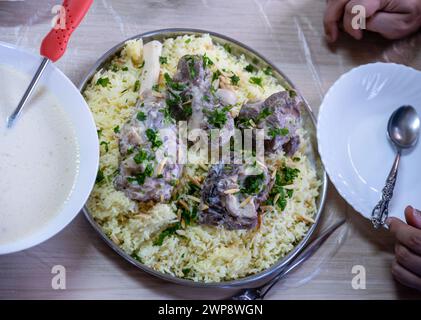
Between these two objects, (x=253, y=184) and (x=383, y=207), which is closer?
(x=253, y=184)

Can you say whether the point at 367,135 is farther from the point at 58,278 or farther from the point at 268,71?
the point at 58,278

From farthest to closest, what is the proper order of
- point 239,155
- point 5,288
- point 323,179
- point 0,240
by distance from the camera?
point 323,179 < point 239,155 < point 5,288 < point 0,240

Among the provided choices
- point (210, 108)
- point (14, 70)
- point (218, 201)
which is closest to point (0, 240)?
point (14, 70)

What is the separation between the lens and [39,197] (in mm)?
1535

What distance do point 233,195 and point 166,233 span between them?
10.9 inches

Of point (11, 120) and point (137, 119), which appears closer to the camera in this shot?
point (11, 120)

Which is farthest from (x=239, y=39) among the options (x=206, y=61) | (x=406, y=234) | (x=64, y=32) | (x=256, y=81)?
(x=406, y=234)

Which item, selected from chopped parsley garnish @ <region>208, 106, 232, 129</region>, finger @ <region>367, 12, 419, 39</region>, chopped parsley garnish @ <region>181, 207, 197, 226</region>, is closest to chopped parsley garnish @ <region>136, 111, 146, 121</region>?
chopped parsley garnish @ <region>208, 106, 232, 129</region>

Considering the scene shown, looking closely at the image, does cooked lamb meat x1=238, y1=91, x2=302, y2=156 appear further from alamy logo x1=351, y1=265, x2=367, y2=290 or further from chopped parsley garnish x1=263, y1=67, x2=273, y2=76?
alamy logo x1=351, y1=265, x2=367, y2=290

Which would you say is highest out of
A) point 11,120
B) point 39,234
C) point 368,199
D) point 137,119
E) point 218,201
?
point 11,120

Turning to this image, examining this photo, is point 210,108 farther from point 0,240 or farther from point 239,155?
point 0,240

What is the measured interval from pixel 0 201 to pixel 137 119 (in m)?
0.52

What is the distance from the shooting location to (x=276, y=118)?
6.08 ft

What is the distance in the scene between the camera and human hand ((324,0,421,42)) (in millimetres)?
2246
